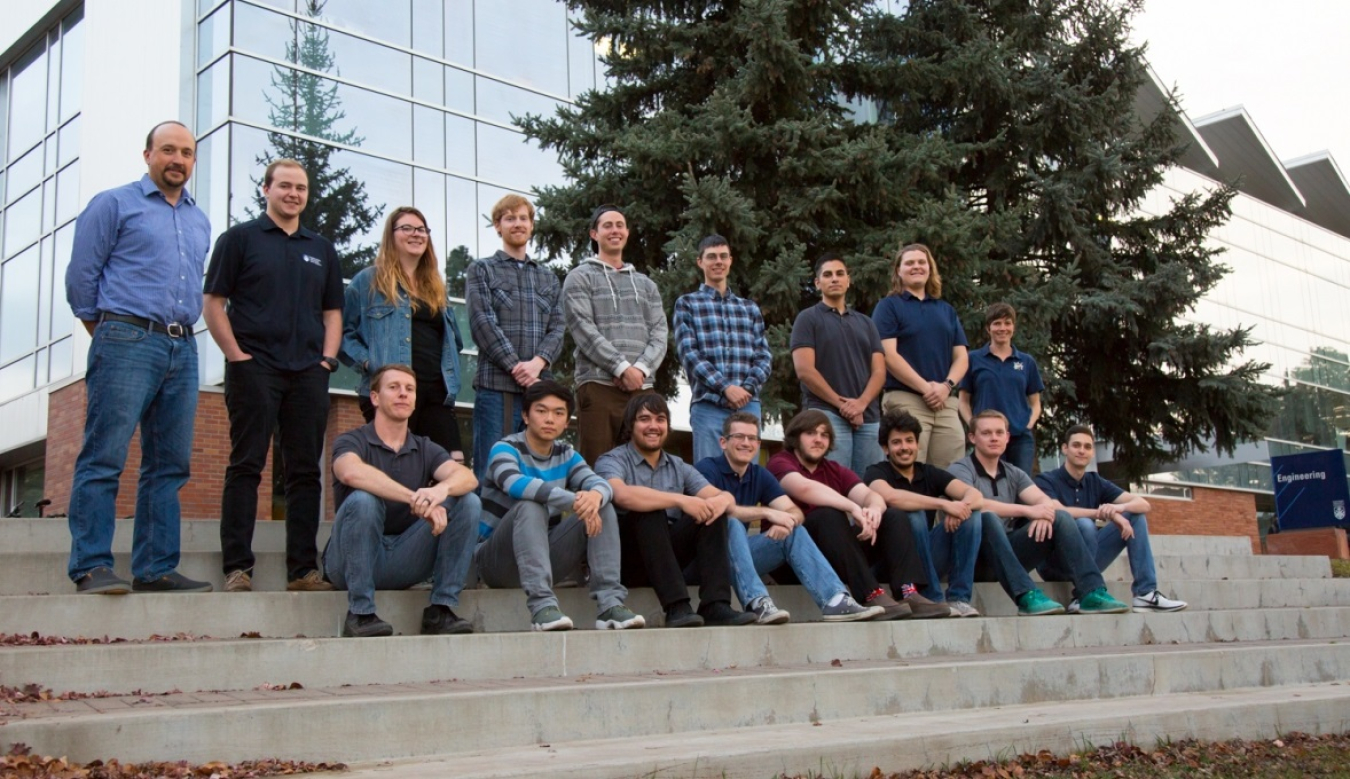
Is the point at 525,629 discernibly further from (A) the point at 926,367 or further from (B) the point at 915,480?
(A) the point at 926,367

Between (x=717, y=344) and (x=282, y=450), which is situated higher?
(x=717, y=344)

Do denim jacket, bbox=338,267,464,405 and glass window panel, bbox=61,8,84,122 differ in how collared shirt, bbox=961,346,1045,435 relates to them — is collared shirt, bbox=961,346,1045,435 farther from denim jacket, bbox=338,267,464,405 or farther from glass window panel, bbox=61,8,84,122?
glass window panel, bbox=61,8,84,122

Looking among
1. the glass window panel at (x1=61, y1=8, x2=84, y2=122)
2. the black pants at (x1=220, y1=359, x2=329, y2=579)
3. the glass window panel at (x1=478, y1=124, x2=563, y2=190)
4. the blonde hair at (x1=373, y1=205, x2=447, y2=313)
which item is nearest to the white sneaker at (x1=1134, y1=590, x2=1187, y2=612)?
the blonde hair at (x1=373, y1=205, x2=447, y2=313)

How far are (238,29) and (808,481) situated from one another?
36.1 feet

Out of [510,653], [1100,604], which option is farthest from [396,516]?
[1100,604]

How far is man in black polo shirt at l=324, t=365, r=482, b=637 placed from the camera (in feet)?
17.0

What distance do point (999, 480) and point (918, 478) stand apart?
2.78 ft

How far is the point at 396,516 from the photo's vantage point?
567 centimetres

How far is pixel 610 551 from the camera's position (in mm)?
5797

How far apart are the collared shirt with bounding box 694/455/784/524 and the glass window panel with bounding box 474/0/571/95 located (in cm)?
1181

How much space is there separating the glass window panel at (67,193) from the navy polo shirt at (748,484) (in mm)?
12547

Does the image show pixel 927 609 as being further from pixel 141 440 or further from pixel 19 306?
pixel 19 306

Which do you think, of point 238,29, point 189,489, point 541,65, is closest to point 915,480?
point 189,489

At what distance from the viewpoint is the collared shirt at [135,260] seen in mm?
5238
